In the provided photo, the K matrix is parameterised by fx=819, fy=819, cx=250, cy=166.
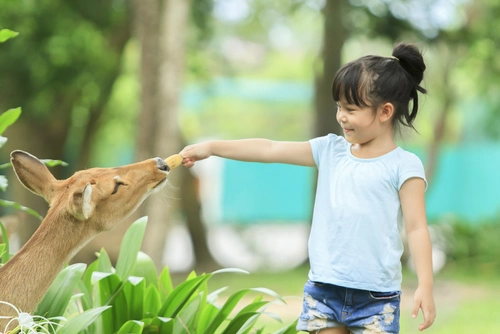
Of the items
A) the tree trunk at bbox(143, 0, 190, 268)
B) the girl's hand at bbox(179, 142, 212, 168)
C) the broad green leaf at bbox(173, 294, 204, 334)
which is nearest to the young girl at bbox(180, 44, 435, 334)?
the girl's hand at bbox(179, 142, 212, 168)

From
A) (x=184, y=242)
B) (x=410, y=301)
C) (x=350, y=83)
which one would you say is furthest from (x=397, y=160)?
(x=184, y=242)

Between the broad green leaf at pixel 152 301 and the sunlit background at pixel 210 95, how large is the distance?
1.11 meters

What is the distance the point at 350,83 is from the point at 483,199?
1523 centimetres

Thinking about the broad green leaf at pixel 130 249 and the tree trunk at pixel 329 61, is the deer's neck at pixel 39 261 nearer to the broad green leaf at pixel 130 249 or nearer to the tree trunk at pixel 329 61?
the broad green leaf at pixel 130 249

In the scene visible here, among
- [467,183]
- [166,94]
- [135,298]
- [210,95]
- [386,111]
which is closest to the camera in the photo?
[386,111]

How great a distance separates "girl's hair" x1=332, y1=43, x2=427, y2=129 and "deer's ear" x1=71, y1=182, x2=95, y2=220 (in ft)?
3.22

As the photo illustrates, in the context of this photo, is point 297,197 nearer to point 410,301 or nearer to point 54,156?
point 54,156

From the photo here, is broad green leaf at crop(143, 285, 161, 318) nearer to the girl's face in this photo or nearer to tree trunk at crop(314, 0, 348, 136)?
the girl's face

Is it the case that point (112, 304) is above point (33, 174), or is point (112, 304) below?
below

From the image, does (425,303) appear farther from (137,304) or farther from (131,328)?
(137,304)

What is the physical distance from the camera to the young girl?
295 cm

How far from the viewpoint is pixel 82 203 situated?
288 centimetres

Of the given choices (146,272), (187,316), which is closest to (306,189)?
(146,272)

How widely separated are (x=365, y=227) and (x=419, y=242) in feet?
0.65
